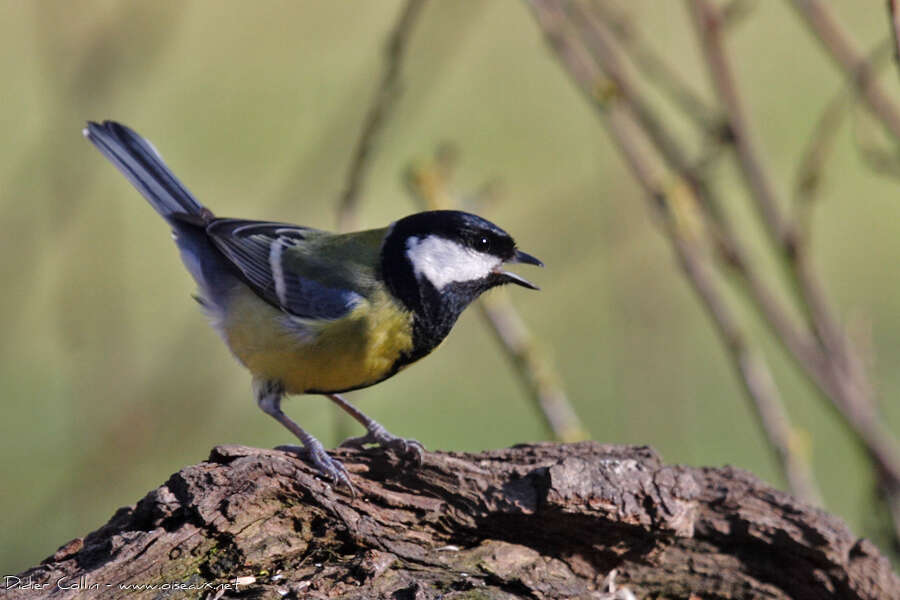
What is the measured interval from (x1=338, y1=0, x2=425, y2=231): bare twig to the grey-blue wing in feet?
1.25

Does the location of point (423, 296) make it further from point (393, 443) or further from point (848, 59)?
point (848, 59)

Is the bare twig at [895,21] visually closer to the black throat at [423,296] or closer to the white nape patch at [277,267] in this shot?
the black throat at [423,296]

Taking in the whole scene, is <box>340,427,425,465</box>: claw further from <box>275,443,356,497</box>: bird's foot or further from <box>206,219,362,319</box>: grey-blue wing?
<box>206,219,362,319</box>: grey-blue wing

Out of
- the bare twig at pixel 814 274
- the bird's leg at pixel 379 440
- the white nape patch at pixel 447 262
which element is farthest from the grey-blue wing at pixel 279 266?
the bare twig at pixel 814 274

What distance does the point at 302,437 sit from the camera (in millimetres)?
3104

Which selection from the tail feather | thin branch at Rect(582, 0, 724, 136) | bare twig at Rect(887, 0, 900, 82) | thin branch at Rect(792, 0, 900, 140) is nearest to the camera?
bare twig at Rect(887, 0, 900, 82)

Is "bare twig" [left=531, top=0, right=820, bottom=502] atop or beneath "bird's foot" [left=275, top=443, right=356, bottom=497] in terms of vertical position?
atop

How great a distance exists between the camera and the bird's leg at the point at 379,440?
275 centimetres

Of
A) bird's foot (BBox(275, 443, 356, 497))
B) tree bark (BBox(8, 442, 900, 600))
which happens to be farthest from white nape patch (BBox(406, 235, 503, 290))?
bird's foot (BBox(275, 443, 356, 497))

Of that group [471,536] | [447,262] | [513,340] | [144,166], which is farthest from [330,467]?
[144,166]

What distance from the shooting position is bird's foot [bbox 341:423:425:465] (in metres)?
2.74

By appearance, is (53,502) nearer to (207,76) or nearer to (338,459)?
(338,459)

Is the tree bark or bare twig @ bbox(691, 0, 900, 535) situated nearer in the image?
the tree bark

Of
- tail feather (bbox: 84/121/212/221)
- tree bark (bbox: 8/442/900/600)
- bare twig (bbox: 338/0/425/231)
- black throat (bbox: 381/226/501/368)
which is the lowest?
tree bark (bbox: 8/442/900/600)
